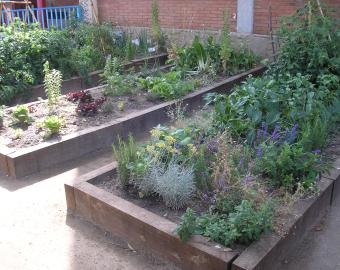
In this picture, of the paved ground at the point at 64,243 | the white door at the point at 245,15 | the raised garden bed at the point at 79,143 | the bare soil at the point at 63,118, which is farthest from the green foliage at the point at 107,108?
the white door at the point at 245,15

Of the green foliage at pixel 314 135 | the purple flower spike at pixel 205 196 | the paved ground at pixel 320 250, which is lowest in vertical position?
the paved ground at pixel 320 250

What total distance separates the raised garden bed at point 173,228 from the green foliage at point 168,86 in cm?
267

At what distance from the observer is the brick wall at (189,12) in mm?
8977

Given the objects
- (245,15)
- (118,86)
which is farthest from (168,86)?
(245,15)

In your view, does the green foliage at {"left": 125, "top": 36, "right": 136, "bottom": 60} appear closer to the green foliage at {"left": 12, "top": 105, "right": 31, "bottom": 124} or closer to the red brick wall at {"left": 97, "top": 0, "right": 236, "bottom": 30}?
the red brick wall at {"left": 97, "top": 0, "right": 236, "bottom": 30}

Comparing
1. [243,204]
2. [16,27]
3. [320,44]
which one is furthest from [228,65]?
[243,204]

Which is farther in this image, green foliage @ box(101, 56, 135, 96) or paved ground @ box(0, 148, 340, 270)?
green foliage @ box(101, 56, 135, 96)

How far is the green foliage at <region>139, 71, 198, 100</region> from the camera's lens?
670cm

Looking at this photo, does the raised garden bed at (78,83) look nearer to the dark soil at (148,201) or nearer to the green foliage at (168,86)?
the green foliage at (168,86)

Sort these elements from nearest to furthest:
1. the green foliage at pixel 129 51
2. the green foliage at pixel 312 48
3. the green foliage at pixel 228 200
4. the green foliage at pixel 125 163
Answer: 1. the green foliage at pixel 228 200
2. the green foliage at pixel 125 163
3. the green foliage at pixel 312 48
4. the green foliage at pixel 129 51

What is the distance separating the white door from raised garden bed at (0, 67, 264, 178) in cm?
346

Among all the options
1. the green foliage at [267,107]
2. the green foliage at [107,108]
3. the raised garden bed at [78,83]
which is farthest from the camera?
the raised garden bed at [78,83]

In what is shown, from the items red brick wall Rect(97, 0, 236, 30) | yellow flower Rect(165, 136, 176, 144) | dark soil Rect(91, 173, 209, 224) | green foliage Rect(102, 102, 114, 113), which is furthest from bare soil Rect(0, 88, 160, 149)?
red brick wall Rect(97, 0, 236, 30)

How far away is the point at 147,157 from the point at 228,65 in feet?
16.1
